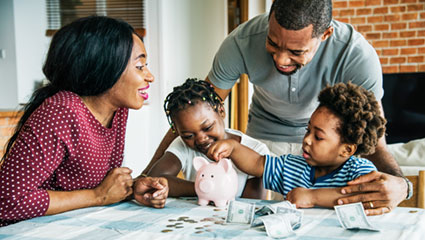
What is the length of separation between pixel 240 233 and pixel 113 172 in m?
0.51

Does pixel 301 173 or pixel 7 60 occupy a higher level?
pixel 7 60

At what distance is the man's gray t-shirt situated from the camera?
5.22 feet

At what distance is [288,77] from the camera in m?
1.70

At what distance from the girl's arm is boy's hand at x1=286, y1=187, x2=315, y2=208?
12.9 inches

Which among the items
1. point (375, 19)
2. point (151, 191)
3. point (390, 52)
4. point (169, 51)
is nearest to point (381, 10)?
point (375, 19)

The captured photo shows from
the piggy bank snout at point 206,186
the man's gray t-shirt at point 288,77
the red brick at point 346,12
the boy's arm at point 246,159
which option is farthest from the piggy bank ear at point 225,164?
the red brick at point 346,12

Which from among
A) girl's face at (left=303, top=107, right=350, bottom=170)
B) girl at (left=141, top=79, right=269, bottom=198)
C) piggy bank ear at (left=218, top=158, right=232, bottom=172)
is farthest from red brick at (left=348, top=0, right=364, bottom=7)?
piggy bank ear at (left=218, top=158, right=232, bottom=172)

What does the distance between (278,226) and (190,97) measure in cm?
67

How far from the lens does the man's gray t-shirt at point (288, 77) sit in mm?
1591

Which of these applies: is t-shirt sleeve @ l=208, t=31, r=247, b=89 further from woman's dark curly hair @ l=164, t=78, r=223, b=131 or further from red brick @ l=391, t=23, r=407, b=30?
red brick @ l=391, t=23, r=407, b=30

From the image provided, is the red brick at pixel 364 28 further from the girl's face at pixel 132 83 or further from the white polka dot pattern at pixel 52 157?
the white polka dot pattern at pixel 52 157

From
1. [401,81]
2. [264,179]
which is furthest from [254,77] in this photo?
[401,81]

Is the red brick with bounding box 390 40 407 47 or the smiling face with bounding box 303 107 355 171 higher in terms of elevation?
the red brick with bounding box 390 40 407 47

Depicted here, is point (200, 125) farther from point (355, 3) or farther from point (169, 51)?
point (355, 3)
